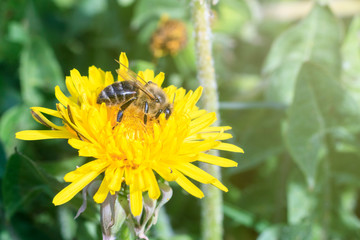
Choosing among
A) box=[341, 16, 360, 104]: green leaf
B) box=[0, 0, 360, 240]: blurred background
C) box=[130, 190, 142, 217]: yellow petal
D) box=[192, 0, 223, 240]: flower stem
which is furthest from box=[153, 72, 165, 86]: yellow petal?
box=[341, 16, 360, 104]: green leaf

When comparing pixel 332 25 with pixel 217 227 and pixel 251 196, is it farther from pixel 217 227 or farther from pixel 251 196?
pixel 217 227

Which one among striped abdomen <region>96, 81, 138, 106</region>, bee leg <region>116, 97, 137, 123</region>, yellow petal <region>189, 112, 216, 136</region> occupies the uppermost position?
striped abdomen <region>96, 81, 138, 106</region>

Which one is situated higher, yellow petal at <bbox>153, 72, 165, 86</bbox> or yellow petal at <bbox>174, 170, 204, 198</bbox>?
yellow petal at <bbox>153, 72, 165, 86</bbox>

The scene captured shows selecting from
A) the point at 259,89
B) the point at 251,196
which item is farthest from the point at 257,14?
the point at 251,196

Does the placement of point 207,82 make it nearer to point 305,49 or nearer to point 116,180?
point 116,180

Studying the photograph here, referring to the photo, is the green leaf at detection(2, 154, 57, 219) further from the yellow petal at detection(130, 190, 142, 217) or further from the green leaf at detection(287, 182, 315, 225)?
the green leaf at detection(287, 182, 315, 225)

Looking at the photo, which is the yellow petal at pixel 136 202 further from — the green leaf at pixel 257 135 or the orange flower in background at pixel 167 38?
the orange flower in background at pixel 167 38
